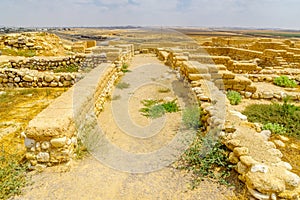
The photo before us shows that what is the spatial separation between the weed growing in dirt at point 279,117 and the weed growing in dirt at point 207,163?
1903mm

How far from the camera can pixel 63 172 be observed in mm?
3254

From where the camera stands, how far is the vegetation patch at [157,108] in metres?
5.65

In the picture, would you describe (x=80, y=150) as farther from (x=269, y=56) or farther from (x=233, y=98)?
(x=269, y=56)

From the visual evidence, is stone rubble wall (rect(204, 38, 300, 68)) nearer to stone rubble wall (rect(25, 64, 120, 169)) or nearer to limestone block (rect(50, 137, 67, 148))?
stone rubble wall (rect(25, 64, 120, 169))

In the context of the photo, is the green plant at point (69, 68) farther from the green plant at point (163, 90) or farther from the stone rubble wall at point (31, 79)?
the green plant at point (163, 90)

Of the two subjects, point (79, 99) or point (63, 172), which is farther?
point (79, 99)

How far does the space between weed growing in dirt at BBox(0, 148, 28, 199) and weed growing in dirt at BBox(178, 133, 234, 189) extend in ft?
7.08

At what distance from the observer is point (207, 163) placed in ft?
10.9

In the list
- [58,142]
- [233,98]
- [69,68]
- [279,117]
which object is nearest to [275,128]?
[279,117]

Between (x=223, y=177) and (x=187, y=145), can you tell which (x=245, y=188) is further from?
(x=187, y=145)

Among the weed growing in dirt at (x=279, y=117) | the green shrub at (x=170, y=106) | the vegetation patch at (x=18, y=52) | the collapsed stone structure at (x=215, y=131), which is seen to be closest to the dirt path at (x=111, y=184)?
the collapsed stone structure at (x=215, y=131)

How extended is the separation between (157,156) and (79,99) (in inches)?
70.1

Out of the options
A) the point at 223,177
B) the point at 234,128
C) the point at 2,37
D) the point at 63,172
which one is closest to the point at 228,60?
the point at 234,128

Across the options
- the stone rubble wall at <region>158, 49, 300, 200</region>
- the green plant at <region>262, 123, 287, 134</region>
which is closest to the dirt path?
the stone rubble wall at <region>158, 49, 300, 200</region>
